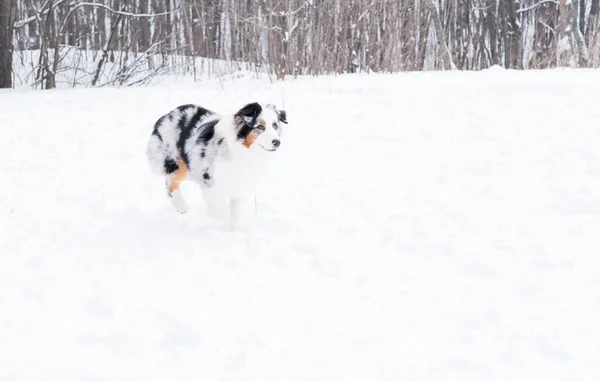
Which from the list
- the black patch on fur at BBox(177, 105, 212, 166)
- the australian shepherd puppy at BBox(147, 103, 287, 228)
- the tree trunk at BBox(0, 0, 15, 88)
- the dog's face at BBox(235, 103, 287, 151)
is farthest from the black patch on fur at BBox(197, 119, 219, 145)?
the tree trunk at BBox(0, 0, 15, 88)

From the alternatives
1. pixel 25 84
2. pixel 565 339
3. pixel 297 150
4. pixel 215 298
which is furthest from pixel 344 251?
pixel 25 84

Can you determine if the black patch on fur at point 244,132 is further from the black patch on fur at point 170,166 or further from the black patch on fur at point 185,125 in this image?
the black patch on fur at point 170,166

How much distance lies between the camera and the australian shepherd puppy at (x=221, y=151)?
4.18 meters

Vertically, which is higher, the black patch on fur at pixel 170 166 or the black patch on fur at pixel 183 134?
the black patch on fur at pixel 183 134

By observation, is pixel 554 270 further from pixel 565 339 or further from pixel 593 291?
pixel 565 339

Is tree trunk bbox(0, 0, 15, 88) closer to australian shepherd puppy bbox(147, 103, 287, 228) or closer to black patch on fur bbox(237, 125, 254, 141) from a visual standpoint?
australian shepherd puppy bbox(147, 103, 287, 228)

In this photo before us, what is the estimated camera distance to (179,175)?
4875 mm

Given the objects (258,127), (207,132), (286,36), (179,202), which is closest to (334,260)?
(258,127)

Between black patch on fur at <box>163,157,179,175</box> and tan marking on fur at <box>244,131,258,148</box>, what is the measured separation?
0.89 metres

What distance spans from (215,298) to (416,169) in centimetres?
306

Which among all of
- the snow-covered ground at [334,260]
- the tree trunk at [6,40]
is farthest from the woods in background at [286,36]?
the snow-covered ground at [334,260]

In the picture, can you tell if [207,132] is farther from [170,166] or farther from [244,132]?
[170,166]

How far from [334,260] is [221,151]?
1.23 meters

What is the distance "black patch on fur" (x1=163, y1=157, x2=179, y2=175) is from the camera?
489 cm
